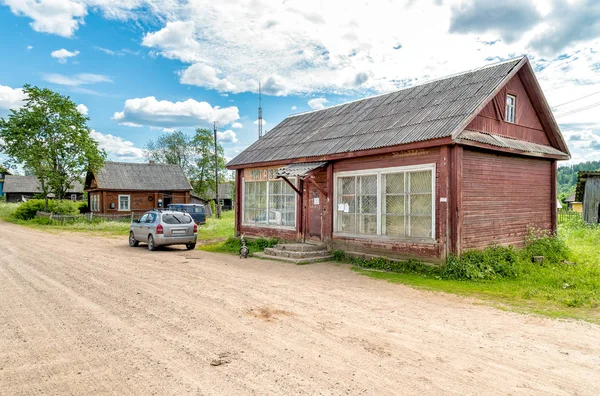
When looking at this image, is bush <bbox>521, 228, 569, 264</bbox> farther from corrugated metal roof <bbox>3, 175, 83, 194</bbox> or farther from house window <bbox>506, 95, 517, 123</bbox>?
corrugated metal roof <bbox>3, 175, 83, 194</bbox>

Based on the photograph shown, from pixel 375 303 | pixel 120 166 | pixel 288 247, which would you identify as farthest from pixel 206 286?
pixel 120 166

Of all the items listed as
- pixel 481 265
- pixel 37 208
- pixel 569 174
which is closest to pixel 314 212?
pixel 481 265

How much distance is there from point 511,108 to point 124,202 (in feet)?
110

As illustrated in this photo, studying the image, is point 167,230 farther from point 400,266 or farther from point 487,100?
point 487,100

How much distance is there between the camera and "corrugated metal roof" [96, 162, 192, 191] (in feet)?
120

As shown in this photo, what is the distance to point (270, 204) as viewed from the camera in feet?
55.4

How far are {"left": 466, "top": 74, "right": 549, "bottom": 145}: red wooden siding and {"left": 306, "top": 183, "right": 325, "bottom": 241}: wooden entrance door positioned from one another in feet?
18.5

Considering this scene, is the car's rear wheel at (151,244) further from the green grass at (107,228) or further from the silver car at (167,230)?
the green grass at (107,228)

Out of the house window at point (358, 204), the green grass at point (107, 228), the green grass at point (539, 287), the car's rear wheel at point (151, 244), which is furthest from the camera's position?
the green grass at point (107, 228)

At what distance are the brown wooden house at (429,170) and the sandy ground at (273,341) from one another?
112 inches

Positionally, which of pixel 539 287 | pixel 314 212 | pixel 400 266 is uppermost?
pixel 314 212

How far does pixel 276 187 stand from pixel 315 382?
41.5 feet

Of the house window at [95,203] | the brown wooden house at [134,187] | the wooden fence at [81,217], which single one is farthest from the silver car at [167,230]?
the house window at [95,203]

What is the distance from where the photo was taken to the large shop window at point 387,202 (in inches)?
444
